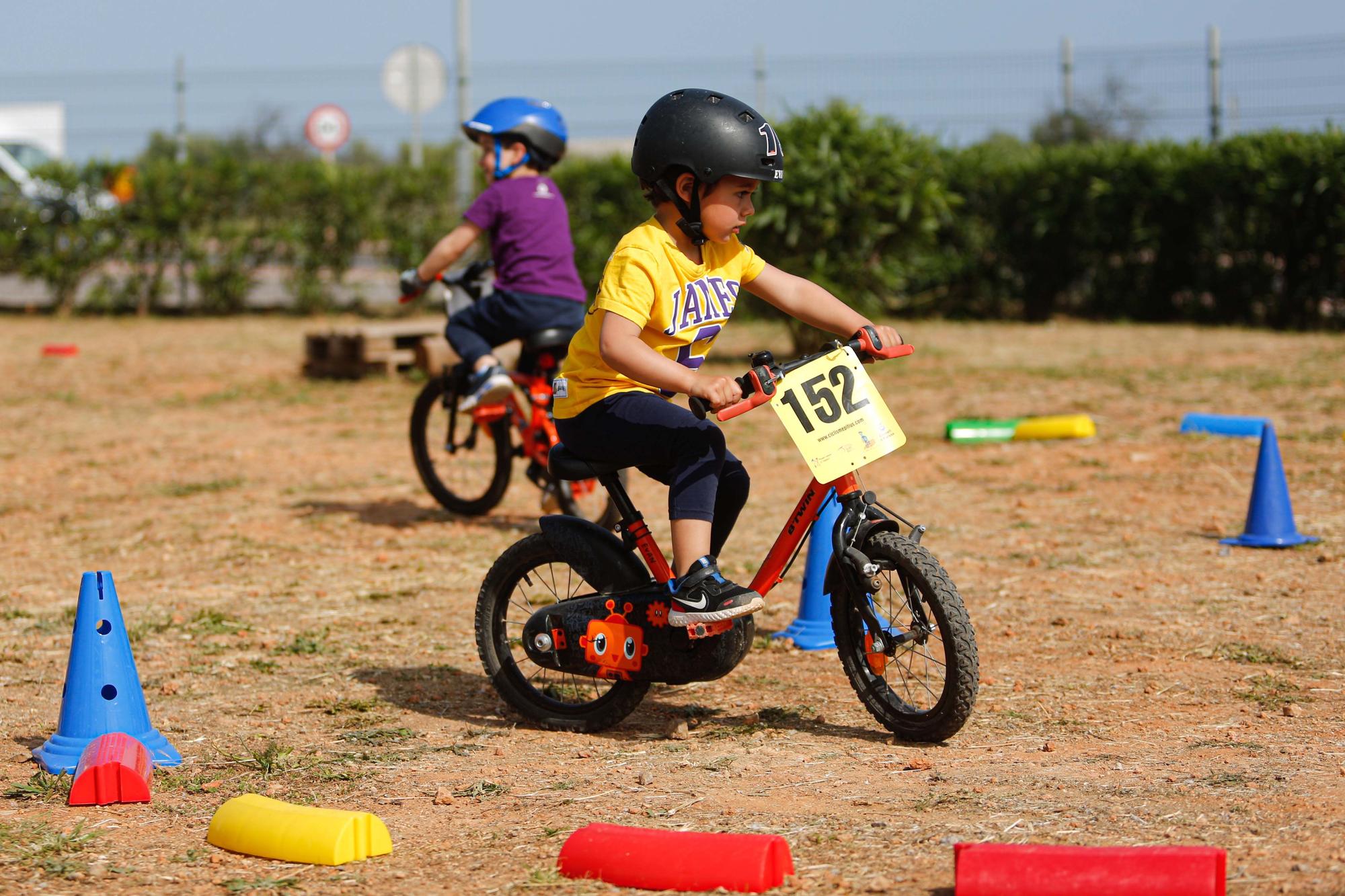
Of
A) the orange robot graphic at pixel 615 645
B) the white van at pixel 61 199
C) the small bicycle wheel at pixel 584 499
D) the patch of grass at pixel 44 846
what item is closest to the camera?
the patch of grass at pixel 44 846

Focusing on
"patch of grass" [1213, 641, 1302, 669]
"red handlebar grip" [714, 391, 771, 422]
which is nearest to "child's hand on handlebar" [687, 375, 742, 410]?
"red handlebar grip" [714, 391, 771, 422]

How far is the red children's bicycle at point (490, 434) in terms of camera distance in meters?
7.39

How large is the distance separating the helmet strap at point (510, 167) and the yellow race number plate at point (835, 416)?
3598 millimetres

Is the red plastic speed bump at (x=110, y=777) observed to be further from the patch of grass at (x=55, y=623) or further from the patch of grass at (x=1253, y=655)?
the patch of grass at (x=1253, y=655)

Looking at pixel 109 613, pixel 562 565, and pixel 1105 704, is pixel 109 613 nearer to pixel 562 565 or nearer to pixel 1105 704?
pixel 562 565

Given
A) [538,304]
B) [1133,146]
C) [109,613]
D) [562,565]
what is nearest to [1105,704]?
[562,565]

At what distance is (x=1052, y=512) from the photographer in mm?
7750

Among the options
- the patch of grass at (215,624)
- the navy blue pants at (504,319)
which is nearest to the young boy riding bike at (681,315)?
the patch of grass at (215,624)

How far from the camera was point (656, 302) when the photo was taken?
14.5ft

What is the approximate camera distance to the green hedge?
1369 centimetres

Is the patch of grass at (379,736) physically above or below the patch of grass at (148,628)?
below

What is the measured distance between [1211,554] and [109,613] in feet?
15.4

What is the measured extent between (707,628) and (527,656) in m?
0.74

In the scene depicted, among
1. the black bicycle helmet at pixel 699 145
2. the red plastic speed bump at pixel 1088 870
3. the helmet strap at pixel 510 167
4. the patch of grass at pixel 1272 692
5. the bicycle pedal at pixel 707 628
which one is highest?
the helmet strap at pixel 510 167
